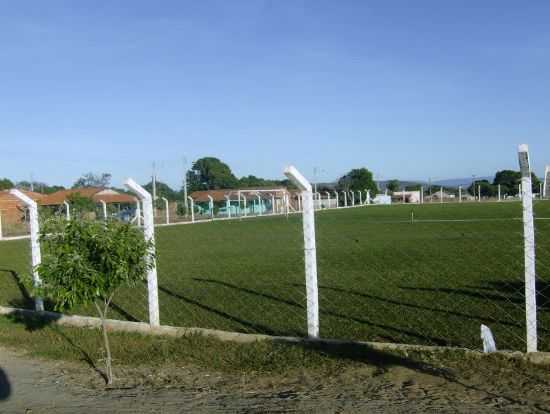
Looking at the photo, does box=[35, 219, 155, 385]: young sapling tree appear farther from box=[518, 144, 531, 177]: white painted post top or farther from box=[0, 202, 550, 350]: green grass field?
box=[518, 144, 531, 177]: white painted post top

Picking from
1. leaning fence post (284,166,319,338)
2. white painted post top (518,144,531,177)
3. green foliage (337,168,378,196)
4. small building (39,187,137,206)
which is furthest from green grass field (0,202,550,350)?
green foliage (337,168,378,196)

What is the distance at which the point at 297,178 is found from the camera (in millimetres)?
5734

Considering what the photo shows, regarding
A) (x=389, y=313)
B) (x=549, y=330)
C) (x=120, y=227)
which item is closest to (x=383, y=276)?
(x=389, y=313)

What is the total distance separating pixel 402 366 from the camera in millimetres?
5043

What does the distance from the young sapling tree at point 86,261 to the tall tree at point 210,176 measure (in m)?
95.9

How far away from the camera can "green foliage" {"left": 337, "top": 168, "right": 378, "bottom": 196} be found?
8856cm

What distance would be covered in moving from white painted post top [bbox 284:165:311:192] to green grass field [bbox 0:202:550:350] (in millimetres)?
1723

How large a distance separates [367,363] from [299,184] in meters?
1.80

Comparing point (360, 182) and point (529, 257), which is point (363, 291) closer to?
point (529, 257)

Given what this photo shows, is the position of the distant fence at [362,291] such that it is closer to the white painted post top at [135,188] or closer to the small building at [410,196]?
the white painted post top at [135,188]

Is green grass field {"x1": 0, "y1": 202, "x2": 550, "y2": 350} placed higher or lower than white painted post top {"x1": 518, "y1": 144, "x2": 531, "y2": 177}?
lower

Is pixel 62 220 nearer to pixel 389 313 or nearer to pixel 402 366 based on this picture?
pixel 402 366

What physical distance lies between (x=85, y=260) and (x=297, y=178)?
2059 millimetres

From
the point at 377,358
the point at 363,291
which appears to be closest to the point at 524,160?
the point at 377,358
